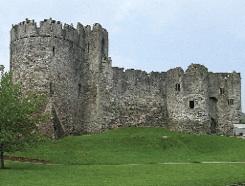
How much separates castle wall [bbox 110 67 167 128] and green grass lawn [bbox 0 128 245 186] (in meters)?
2.15

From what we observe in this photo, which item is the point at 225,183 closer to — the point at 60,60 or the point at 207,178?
the point at 207,178

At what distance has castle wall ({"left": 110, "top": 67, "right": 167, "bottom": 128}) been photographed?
2591 inches

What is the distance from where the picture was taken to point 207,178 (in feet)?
104

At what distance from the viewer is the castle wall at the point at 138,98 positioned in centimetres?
6581

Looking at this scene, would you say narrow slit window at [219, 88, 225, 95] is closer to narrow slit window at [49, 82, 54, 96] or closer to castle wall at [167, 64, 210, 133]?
castle wall at [167, 64, 210, 133]

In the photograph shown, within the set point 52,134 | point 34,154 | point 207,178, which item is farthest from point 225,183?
point 52,134

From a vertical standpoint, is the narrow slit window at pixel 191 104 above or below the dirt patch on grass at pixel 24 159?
above

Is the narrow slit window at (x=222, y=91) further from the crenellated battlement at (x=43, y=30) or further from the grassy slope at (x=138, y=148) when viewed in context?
the crenellated battlement at (x=43, y=30)

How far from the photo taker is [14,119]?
134ft

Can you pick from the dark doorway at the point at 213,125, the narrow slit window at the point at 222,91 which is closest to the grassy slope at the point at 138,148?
the dark doorway at the point at 213,125

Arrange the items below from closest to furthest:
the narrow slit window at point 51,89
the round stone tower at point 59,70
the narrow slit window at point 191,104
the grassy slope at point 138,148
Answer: the grassy slope at point 138,148
the narrow slit window at point 51,89
the round stone tower at point 59,70
the narrow slit window at point 191,104

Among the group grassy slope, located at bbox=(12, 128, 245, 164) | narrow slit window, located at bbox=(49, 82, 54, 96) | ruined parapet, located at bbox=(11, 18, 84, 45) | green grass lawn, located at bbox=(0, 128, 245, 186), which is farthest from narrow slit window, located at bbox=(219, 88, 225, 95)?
narrow slit window, located at bbox=(49, 82, 54, 96)

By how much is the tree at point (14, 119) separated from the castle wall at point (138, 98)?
76.7ft

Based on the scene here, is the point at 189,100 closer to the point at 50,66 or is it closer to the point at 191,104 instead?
the point at 191,104
